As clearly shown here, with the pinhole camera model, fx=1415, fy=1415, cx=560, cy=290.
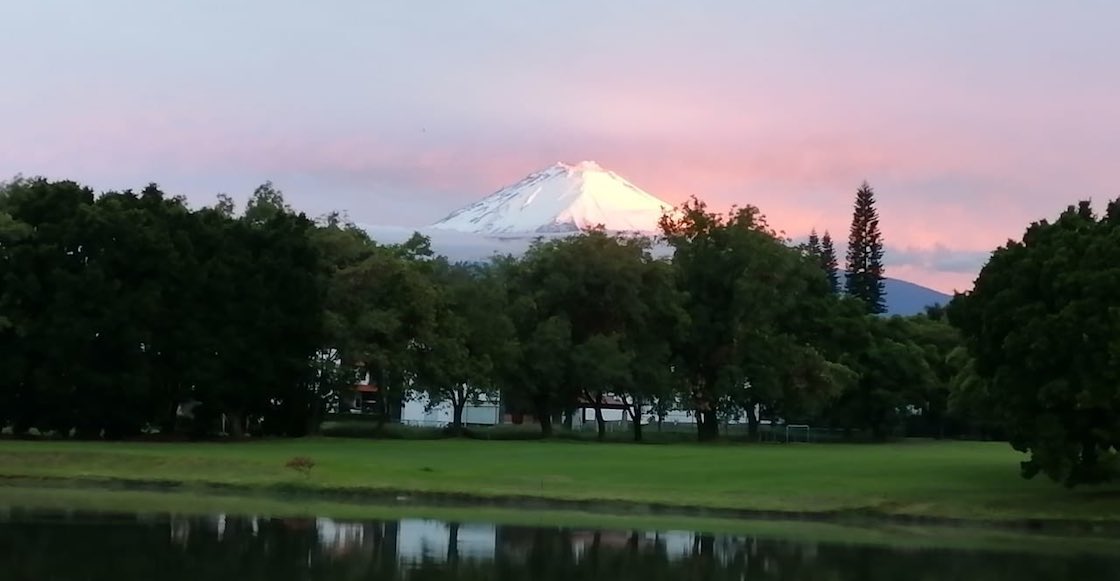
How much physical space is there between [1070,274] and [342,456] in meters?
28.5

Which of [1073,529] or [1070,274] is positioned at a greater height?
[1070,274]

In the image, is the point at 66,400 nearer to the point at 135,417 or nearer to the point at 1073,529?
the point at 135,417

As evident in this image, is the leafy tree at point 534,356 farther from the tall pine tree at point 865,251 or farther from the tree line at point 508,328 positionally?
the tall pine tree at point 865,251

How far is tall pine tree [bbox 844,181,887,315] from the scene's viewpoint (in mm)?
162875

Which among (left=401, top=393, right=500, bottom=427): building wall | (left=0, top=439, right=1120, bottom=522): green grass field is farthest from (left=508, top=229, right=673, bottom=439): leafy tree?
(left=0, top=439, right=1120, bottom=522): green grass field

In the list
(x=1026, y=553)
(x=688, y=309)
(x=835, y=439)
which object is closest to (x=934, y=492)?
(x=1026, y=553)

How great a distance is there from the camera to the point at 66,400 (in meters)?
66.6

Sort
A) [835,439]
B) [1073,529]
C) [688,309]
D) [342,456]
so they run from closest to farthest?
[1073,529]
[342,456]
[688,309]
[835,439]

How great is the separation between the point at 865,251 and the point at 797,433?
60235 mm

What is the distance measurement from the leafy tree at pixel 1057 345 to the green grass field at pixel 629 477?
1.96 meters

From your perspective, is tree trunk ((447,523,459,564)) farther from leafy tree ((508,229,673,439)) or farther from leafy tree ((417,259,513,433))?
leafy tree ((508,229,673,439))

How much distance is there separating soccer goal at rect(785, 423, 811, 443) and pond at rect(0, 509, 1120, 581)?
6984 cm

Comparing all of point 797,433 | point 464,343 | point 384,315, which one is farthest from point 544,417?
point 797,433

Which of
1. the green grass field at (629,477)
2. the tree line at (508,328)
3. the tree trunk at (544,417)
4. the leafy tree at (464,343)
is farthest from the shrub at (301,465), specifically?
the tree trunk at (544,417)
